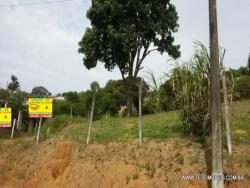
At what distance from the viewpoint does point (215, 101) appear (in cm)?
997

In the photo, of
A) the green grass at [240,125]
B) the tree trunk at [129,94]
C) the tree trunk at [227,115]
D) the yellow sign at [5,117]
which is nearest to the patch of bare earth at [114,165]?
the tree trunk at [227,115]

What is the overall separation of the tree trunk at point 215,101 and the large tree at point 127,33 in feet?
52.8

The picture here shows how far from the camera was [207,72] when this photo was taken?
12.0 meters

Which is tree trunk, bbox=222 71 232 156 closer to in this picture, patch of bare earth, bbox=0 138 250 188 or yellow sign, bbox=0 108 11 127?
patch of bare earth, bbox=0 138 250 188

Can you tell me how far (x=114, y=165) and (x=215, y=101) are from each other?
4.56 m

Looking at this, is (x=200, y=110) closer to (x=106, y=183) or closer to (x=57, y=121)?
(x=106, y=183)

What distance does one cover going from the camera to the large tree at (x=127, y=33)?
87.1ft

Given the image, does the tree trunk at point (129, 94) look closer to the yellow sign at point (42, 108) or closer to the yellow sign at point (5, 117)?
the yellow sign at point (42, 108)

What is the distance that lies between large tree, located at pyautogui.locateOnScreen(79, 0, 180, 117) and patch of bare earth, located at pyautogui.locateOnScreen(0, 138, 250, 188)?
10488 mm

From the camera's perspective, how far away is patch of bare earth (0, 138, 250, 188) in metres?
10.9

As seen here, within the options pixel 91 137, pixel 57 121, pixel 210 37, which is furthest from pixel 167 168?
pixel 57 121

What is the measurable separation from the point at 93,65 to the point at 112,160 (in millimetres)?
16147

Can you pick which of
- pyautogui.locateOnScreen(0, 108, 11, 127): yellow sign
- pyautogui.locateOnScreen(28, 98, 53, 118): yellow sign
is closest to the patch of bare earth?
pyautogui.locateOnScreen(28, 98, 53, 118): yellow sign

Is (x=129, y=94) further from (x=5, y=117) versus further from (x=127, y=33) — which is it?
(x=5, y=117)
